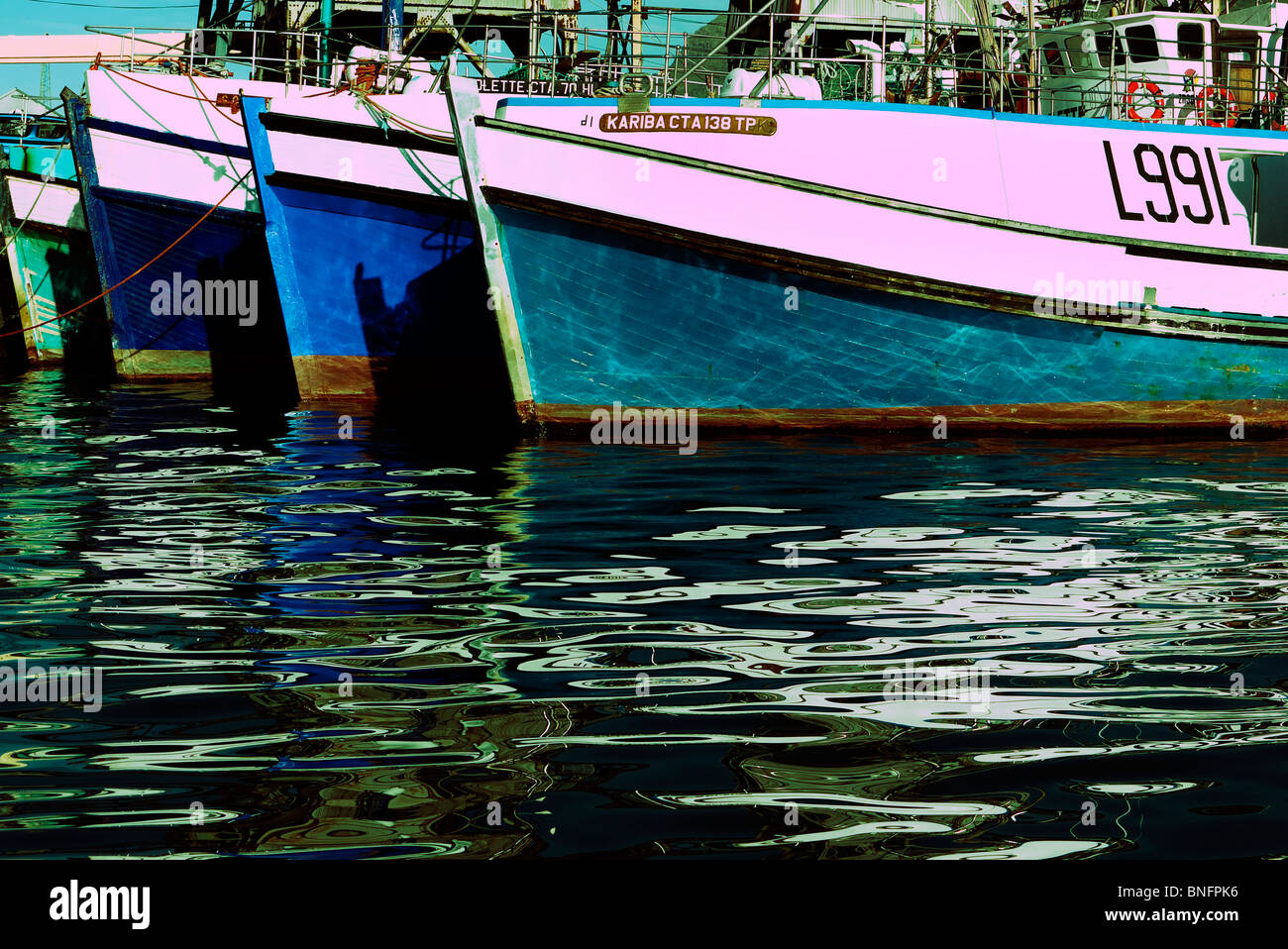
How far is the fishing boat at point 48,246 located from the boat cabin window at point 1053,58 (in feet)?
51.5

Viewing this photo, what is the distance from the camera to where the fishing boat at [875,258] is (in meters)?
12.6

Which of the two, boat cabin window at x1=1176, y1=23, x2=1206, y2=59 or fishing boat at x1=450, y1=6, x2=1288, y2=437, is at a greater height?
boat cabin window at x1=1176, y1=23, x2=1206, y2=59

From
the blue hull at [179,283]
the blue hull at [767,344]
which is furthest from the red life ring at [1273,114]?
the blue hull at [179,283]

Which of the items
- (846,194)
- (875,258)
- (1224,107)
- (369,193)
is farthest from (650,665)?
(1224,107)

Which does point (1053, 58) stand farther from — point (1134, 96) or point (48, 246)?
point (48, 246)

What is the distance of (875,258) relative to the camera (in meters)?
12.6

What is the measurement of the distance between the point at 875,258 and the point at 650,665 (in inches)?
311

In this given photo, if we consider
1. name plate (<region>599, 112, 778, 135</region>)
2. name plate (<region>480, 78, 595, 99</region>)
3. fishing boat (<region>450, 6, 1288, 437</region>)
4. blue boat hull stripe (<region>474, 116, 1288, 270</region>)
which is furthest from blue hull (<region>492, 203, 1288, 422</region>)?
name plate (<region>480, 78, 595, 99</region>)

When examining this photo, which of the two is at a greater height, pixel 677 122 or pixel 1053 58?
pixel 1053 58

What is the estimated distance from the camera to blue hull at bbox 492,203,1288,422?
41.7 feet

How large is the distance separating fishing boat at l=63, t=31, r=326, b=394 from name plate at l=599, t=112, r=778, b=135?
596cm

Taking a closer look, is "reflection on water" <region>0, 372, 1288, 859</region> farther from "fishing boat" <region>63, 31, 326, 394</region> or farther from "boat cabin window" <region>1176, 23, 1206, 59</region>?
"fishing boat" <region>63, 31, 326, 394</region>

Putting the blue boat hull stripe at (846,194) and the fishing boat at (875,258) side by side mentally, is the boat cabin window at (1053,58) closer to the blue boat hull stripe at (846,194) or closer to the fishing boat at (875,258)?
the fishing boat at (875,258)
